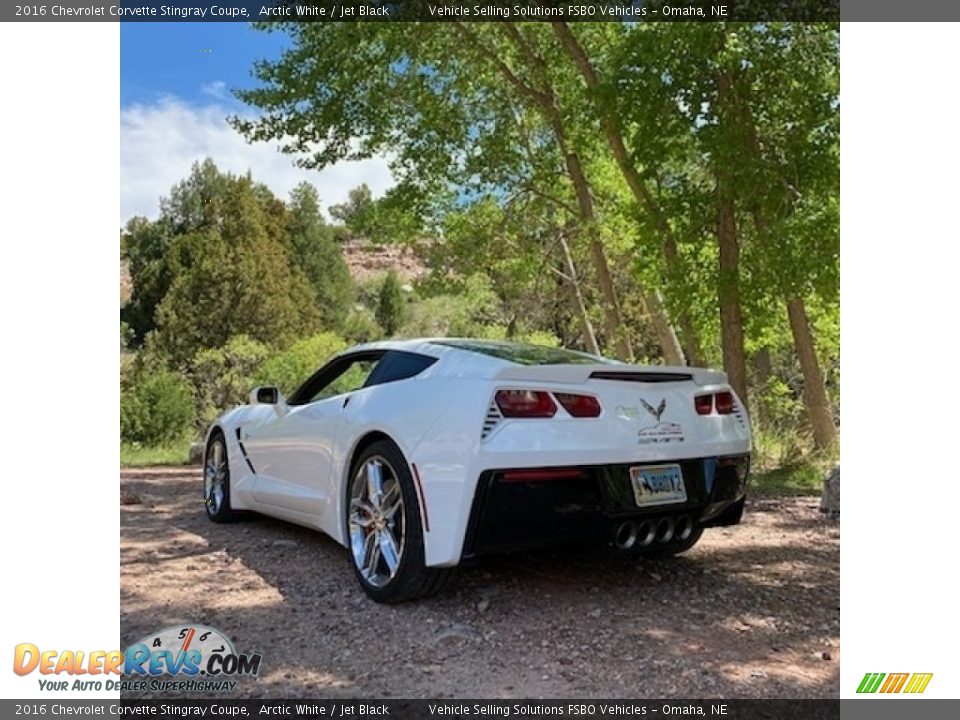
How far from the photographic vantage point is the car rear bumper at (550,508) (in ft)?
10.9

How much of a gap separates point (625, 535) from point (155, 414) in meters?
13.0

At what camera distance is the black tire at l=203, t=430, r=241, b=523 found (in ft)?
19.6

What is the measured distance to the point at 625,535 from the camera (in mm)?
3639

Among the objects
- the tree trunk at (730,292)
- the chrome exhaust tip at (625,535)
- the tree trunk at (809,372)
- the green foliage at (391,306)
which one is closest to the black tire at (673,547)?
the chrome exhaust tip at (625,535)

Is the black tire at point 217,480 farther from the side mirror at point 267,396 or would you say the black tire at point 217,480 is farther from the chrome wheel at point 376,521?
the chrome wheel at point 376,521

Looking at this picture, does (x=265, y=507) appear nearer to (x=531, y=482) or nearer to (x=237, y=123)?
(x=531, y=482)

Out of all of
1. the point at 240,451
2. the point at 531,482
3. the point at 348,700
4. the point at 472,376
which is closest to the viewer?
the point at 348,700

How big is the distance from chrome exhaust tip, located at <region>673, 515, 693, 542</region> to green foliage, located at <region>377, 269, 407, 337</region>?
2584 cm

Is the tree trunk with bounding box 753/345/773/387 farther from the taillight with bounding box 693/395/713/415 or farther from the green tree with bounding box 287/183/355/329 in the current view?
the green tree with bounding box 287/183/355/329

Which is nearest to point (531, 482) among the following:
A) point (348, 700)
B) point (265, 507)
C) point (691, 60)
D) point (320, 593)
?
point (348, 700)

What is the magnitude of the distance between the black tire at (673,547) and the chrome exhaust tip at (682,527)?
4 centimetres

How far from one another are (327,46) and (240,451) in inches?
265

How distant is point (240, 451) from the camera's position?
5.75 m
